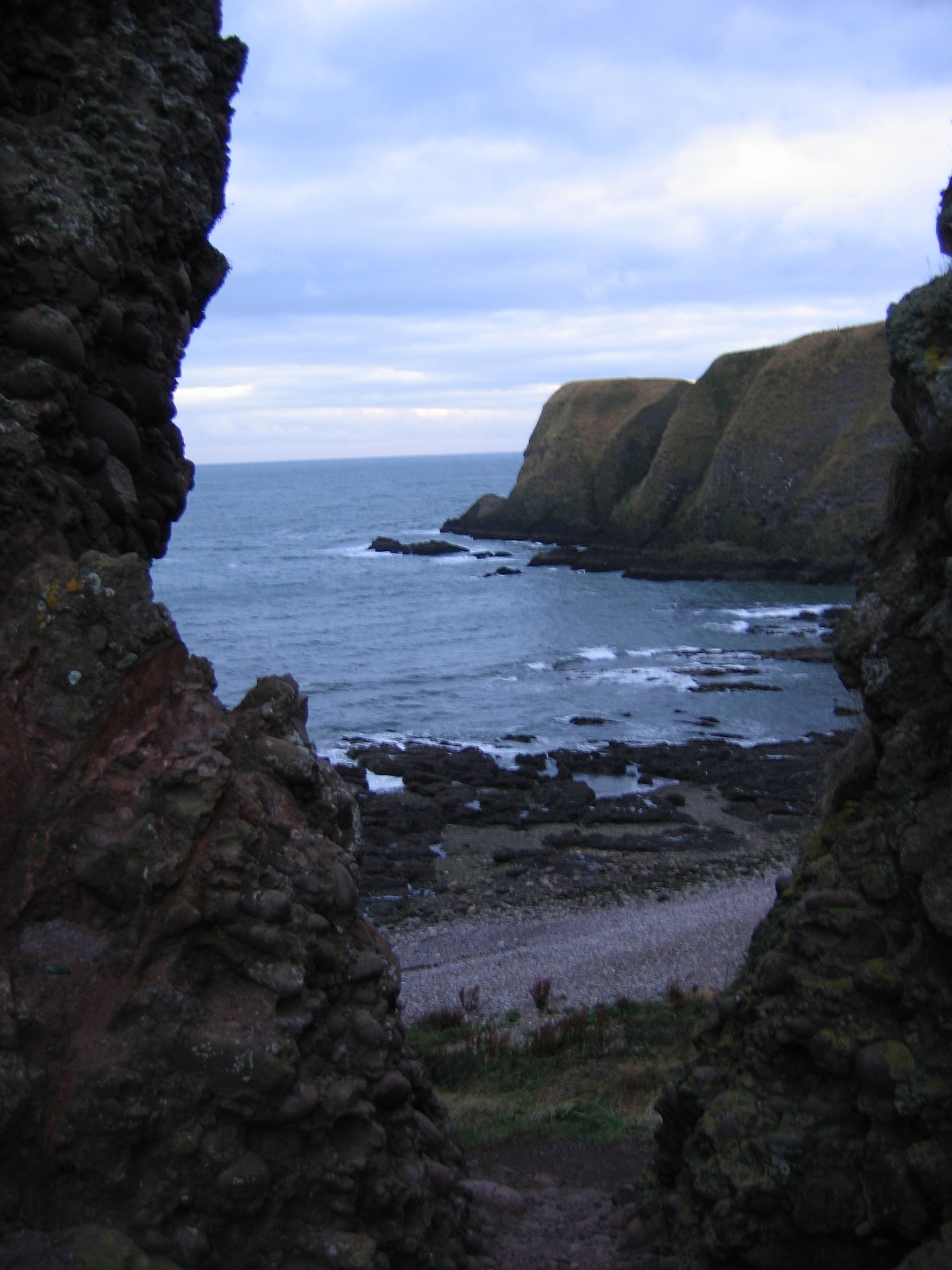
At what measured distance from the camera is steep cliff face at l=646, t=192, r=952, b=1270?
18.9 ft

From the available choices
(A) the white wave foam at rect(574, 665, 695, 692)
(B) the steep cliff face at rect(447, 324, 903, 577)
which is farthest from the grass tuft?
(B) the steep cliff face at rect(447, 324, 903, 577)

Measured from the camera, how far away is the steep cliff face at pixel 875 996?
575 cm

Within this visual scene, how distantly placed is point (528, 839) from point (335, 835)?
20.8m

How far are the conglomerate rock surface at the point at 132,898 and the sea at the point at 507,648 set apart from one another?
2771 cm

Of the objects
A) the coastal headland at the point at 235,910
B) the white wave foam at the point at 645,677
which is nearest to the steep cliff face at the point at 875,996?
the coastal headland at the point at 235,910

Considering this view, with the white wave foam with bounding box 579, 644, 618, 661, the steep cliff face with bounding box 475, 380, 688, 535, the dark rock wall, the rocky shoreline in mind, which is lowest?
the rocky shoreline

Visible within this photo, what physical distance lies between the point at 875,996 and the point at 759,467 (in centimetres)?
7234

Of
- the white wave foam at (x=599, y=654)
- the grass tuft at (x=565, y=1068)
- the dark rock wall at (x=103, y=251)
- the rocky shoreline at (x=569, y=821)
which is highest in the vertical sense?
the dark rock wall at (x=103, y=251)

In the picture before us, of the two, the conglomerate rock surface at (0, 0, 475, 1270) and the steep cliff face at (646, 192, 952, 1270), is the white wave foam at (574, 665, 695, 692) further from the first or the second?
the conglomerate rock surface at (0, 0, 475, 1270)

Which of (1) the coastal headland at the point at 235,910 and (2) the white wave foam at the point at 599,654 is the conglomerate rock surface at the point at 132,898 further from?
(2) the white wave foam at the point at 599,654

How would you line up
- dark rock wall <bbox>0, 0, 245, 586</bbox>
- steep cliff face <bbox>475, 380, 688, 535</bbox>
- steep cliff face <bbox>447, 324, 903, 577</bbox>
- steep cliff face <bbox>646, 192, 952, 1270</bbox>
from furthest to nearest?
steep cliff face <bbox>475, 380, 688, 535</bbox> → steep cliff face <bbox>447, 324, 903, 577</bbox> → dark rock wall <bbox>0, 0, 245, 586</bbox> → steep cliff face <bbox>646, 192, 952, 1270</bbox>

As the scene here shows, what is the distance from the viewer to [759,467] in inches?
2936

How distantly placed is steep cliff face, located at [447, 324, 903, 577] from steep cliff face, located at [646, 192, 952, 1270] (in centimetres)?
6025

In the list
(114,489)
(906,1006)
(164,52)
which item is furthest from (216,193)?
(906,1006)
